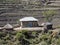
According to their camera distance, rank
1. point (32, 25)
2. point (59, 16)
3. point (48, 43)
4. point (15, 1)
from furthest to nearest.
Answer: point (15, 1) → point (59, 16) → point (32, 25) → point (48, 43)

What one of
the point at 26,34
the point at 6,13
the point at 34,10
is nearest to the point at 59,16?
the point at 34,10

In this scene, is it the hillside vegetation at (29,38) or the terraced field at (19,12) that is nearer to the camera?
the hillside vegetation at (29,38)

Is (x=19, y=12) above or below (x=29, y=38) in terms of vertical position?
below

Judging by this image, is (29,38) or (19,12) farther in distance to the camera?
(19,12)

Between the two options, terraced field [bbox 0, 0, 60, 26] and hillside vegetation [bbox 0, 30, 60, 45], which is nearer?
hillside vegetation [bbox 0, 30, 60, 45]

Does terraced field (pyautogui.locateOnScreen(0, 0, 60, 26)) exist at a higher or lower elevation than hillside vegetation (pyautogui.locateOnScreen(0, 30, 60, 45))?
lower

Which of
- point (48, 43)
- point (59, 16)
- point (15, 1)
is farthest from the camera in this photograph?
point (15, 1)

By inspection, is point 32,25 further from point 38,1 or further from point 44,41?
point 38,1

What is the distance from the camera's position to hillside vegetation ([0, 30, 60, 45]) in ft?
66.7

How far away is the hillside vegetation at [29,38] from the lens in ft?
66.7

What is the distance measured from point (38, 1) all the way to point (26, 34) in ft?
52.2

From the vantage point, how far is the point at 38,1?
3688 centimetres

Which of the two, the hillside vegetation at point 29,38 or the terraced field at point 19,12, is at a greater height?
the hillside vegetation at point 29,38

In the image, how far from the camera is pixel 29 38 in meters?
21.2
